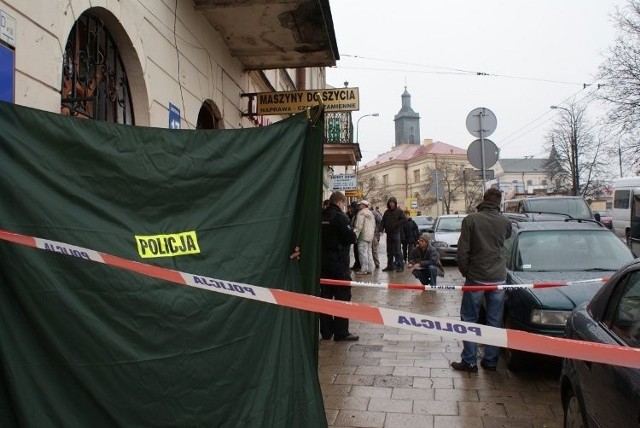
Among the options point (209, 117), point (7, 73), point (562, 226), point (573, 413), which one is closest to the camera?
point (573, 413)

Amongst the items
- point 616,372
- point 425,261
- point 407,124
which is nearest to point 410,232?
point 425,261

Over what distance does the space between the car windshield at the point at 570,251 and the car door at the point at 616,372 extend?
3282 millimetres

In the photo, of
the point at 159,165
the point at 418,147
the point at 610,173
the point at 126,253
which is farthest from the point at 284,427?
the point at 418,147

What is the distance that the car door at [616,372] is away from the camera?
255 cm

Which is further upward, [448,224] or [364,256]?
[448,224]

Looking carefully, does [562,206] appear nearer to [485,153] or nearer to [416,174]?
[485,153]

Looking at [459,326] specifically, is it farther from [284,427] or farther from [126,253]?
[126,253]

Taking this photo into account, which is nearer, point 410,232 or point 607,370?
point 607,370

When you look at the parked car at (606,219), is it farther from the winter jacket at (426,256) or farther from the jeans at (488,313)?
the jeans at (488,313)

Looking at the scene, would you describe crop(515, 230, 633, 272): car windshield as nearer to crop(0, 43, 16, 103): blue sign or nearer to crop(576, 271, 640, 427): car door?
crop(576, 271, 640, 427): car door

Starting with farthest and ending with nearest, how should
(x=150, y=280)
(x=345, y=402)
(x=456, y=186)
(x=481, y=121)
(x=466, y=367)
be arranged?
(x=456, y=186) → (x=481, y=121) → (x=466, y=367) → (x=345, y=402) → (x=150, y=280)

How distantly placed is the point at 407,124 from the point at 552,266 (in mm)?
105490

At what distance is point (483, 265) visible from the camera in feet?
19.1

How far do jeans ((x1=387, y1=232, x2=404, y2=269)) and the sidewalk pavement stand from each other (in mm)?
7223
